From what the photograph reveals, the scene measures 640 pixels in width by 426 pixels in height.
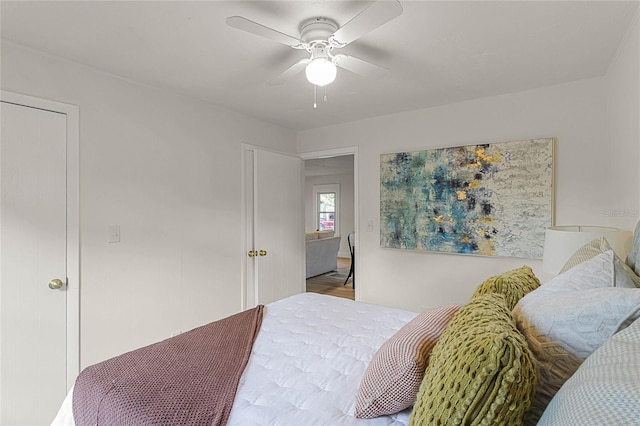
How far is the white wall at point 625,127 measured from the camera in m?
1.72

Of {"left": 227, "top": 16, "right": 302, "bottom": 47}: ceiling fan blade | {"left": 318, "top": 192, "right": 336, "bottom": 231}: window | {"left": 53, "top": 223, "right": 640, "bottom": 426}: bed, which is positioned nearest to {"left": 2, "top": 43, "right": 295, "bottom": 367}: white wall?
{"left": 53, "top": 223, "right": 640, "bottom": 426}: bed

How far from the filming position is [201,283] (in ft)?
9.82

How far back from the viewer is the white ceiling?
5.20 ft

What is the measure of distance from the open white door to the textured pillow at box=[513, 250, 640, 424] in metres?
2.81

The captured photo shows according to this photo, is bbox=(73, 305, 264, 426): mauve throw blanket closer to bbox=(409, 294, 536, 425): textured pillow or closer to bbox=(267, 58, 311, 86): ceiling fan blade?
bbox=(409, 294, 536, 425): textured pillow

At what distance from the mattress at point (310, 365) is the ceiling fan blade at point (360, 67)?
4.69 ft

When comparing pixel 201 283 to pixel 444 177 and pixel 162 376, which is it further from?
pixel 444 177

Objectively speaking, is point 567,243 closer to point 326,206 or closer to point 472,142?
point 472,142

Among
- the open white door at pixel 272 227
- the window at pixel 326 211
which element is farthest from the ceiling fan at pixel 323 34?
the window at pixel 326 211

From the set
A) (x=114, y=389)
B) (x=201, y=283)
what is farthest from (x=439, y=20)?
(x=201, y=283)

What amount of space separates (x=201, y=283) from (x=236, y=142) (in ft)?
4.67

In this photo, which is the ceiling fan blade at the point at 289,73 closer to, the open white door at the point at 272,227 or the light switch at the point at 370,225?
the open white door at the point at 272,227

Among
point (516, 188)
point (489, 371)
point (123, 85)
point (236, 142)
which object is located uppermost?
point (123, 85)

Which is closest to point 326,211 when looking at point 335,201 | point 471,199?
point 335,201
